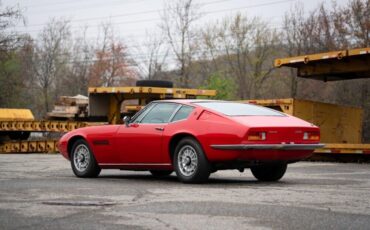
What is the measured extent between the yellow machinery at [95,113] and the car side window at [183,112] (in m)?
14.6

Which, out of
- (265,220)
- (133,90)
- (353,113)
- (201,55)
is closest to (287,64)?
(353,113)

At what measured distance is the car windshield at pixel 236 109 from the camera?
33.7 feet

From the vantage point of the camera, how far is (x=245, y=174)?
12.8 metres

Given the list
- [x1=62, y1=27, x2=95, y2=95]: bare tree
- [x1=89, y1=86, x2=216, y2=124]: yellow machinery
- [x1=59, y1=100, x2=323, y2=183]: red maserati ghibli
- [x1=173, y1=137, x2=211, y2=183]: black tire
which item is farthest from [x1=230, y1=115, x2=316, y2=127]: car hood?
[x1=62, y1=27, x2=95, y2=95]: bare tree

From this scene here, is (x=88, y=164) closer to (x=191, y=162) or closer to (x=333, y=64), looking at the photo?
(x=191, y=162)

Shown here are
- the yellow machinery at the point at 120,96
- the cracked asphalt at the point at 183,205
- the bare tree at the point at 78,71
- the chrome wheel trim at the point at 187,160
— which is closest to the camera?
the cracked asphalt at the point at 183,205

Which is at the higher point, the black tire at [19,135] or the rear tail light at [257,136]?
the rear tail light at [257,136]

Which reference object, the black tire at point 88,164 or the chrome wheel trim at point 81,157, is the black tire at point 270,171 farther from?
the chrome wheel trim at point 81,157

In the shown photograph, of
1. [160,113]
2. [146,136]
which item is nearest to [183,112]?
[160,113]

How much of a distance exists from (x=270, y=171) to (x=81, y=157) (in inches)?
129

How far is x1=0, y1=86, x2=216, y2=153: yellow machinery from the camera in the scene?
2583 cm

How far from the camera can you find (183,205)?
7.18 metres

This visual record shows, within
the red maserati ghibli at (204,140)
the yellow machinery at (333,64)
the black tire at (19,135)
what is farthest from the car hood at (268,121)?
the black tire at (19,135)

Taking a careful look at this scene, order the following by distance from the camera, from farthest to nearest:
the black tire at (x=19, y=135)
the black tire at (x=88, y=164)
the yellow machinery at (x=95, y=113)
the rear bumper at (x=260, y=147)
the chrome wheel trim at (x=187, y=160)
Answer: the black tire at (x=19, y=135) < the yellow machinery at (x=95, y=113) < the black tire at (x=88, y=164) < the chrome wheel trim at (x=187, y=160) < the rear bumper at (x=260, y=147)
